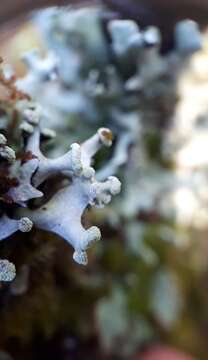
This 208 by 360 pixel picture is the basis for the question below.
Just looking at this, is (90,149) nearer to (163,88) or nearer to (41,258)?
(41,258)

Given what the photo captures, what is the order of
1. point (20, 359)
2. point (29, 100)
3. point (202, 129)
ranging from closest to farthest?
point (29, 100) < point (20, 359) < point (202, 129)

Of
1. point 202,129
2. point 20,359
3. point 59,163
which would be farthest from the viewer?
point 202,129

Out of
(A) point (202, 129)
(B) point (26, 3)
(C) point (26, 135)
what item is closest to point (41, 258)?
(C) point (26, 135)

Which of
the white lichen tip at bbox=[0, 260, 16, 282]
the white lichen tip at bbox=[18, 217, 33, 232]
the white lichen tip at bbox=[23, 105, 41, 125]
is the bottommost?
the white lichen tip at bbox=[0, 260, 16, 282]

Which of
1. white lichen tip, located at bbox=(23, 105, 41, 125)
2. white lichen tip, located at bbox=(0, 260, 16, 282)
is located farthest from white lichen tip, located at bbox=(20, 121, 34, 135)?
white lichen tip, located at bbox=(0, 260, 16, 282)

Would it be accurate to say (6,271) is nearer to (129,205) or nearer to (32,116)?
(32,116)

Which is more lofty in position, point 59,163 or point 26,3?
point 26,3

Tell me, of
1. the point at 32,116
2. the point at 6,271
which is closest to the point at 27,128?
the point at 32,116

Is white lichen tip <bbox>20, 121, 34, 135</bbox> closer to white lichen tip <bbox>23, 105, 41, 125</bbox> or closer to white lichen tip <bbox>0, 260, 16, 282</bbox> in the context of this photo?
white lichen tip <bbox>23, 105, 41, 125</bbox>
